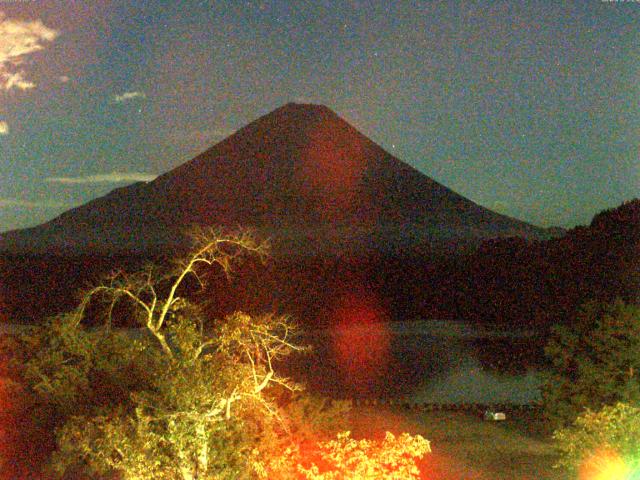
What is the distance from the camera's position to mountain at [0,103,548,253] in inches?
2243

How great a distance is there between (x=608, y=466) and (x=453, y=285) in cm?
2458

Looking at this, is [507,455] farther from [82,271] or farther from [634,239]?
[82,271]

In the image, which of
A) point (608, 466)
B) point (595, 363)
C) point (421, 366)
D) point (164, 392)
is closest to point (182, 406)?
point (164, 392)

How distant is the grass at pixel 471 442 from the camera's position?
723 centimetres

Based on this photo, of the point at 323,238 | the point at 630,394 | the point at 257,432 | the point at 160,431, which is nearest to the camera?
the point at 160,431

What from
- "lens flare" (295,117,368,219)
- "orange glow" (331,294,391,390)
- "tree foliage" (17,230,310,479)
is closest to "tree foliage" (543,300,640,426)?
"tree foliage" (17,230,310,479)

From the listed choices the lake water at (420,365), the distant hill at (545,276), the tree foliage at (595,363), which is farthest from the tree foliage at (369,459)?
the distant hill at (545,276)

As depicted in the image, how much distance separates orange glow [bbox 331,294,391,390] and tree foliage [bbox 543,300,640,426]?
4.90 m

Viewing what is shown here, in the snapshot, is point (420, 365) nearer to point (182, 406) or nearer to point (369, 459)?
point (369, 459)

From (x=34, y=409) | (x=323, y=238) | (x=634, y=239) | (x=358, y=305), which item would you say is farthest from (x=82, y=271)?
(x=34, y=409)

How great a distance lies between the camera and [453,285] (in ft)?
101

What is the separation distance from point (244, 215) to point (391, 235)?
12.5 metres

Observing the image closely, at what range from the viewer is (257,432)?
6.64 meters

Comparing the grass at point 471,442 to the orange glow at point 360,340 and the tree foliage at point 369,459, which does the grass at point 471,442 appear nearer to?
the tree foliage at point 369,459
